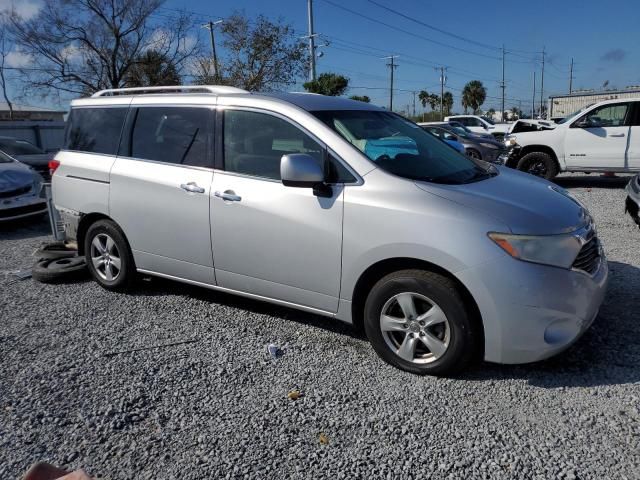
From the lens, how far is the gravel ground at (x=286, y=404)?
8.29 feet

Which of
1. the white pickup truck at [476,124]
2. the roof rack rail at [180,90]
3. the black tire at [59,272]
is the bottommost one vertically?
the black tire at [59,272]

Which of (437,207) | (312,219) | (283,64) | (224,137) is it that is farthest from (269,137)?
(283,64)

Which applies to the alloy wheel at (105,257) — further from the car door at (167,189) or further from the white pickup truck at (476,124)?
the white pickup truck at (476,124)

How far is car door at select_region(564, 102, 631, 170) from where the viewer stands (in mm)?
10398

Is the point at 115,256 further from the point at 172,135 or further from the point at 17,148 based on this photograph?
the point at 17,148

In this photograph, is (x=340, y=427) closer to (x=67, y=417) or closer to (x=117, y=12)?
(x=67, y=417)

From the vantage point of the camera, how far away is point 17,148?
12.1 meters

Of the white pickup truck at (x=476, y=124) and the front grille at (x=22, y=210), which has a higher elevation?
the white pickup truck at (x=476, y=124)

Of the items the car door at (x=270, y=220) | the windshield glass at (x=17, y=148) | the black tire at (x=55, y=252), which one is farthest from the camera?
the windshield glass at (x=17, y=148)

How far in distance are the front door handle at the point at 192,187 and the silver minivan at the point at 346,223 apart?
2 cm

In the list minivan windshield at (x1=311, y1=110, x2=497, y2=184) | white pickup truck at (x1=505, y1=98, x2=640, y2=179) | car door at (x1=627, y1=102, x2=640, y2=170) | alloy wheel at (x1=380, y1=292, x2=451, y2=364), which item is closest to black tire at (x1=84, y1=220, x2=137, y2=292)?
minivan windshield at (x1=311, y1=110, x2=497, y2=184)

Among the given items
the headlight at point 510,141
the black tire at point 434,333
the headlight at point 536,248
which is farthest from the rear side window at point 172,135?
the headlight at point 510,141

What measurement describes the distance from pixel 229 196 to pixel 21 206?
6127 millimetres

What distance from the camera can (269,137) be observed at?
12.6ft
